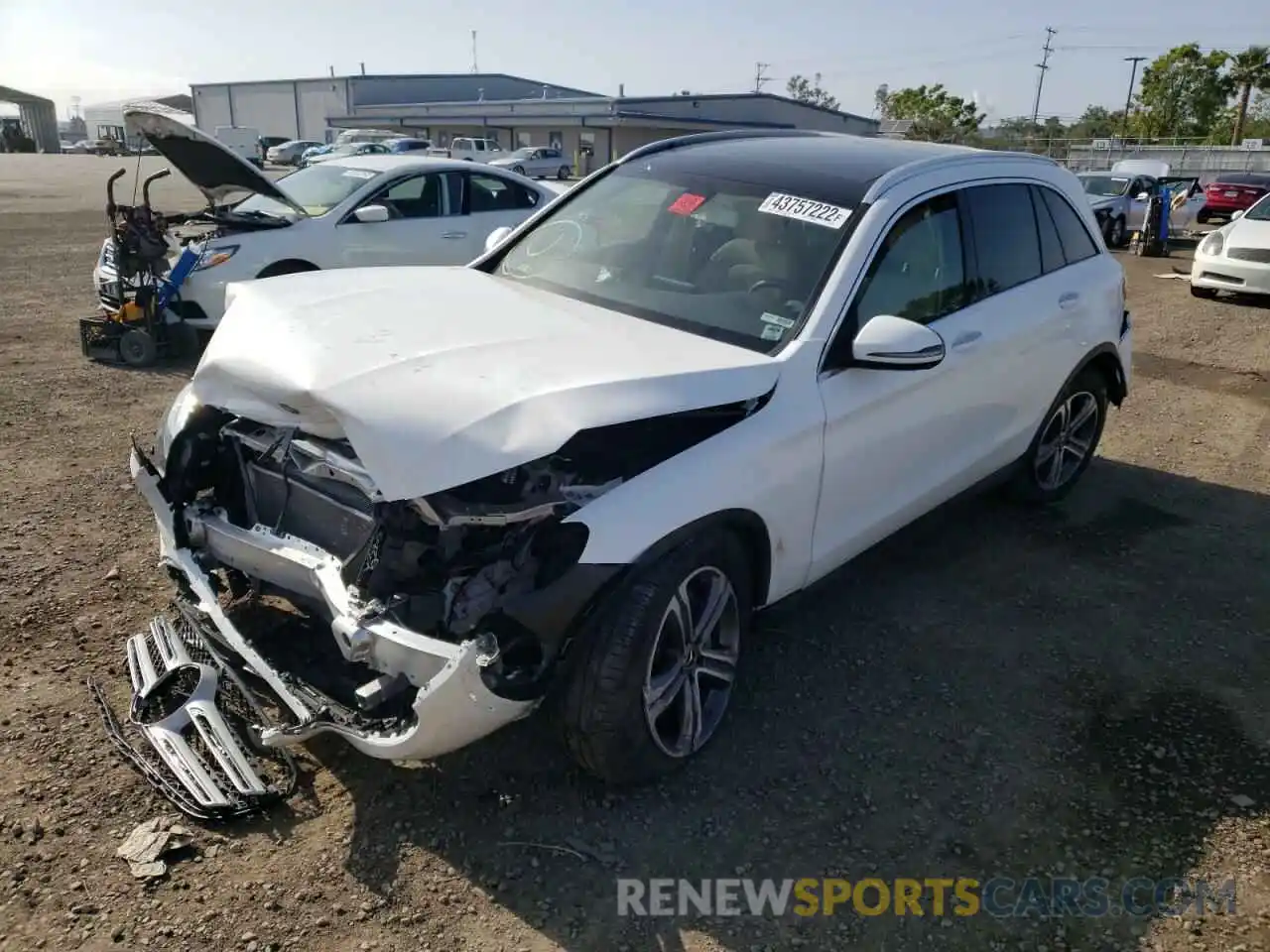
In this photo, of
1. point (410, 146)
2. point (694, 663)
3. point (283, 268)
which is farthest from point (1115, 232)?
point (410, 146)

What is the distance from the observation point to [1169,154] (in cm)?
4512

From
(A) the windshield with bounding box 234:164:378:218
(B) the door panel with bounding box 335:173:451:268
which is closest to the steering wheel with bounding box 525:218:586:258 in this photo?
(B) the door panel with bounding box 335:173:451:268

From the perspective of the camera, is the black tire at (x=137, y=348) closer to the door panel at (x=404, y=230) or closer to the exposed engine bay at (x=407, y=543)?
the door panel at (x=404, y=230)

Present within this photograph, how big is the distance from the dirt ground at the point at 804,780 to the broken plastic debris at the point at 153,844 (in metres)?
0.04

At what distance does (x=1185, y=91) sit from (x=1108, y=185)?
158 ft

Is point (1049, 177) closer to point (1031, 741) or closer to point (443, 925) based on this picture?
point (1031, 741)

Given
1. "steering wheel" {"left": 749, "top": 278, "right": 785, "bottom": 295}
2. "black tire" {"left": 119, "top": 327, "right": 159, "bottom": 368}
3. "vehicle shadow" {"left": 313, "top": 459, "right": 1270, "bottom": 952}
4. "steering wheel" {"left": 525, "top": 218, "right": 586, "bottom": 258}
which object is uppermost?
"steering wheel" {"left": 525, "top": 218, "right": 586, "bottom": 258}

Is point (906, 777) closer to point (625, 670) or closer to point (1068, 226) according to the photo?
point (625, 670)

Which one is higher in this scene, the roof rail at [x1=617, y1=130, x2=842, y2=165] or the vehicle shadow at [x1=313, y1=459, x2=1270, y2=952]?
the roof rail at [x1=617, y1=130, x2=842, y2=165]

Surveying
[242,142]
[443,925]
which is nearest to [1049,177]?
[443,925]

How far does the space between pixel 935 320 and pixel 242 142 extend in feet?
208

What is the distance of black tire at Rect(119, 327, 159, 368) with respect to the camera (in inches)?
306

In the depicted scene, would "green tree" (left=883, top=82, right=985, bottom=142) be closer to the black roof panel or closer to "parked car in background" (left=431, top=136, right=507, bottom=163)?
"parked car in background" (left=431, top=136, right=507, bottom=163)

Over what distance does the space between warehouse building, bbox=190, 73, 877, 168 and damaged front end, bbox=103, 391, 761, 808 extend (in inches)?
1626
